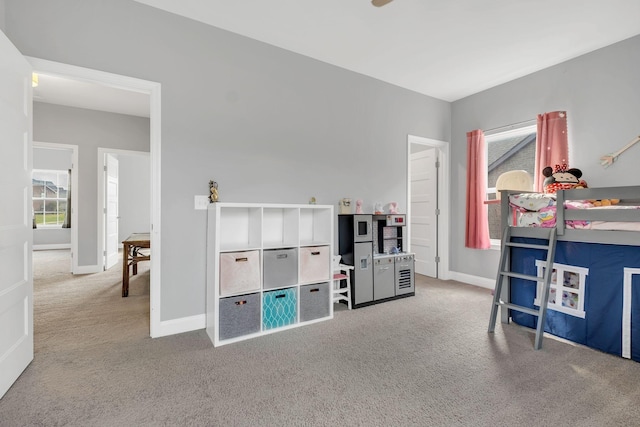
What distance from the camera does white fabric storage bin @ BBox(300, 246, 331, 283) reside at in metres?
2.82

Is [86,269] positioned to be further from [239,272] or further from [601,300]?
[601,300]

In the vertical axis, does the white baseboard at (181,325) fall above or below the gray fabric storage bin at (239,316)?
below

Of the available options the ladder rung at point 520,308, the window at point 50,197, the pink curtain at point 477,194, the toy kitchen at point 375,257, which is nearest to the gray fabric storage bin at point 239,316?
the toy kitchen at point 375,257

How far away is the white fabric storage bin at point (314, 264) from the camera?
9.25ft

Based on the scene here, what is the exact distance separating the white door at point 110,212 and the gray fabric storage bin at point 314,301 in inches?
164

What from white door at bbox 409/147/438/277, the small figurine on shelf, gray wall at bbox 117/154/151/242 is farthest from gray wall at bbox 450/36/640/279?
gray wall at bbox 117/154/151/242

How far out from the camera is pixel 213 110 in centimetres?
273

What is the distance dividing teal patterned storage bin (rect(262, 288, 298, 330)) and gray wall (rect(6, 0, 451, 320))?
1.98 ft

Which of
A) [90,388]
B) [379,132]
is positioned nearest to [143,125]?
[379,132]

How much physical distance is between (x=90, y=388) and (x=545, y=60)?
195 inches

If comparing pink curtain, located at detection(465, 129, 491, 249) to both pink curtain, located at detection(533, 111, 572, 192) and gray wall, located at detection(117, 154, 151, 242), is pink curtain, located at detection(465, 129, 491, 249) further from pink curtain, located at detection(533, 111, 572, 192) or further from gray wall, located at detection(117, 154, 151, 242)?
gray wall, located at detection(117, 154, 151, 242)

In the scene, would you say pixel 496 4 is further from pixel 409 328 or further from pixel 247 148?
pixel 409 328

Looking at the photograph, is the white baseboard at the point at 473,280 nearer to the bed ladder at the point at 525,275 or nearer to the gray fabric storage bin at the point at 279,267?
the bed ladder at the point at 525,275

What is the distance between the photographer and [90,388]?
5.82 feet
